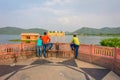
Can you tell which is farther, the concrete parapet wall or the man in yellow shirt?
the man in yellow shirt

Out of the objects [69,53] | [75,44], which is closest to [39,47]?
[69,53]

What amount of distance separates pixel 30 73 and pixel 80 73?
3.06m

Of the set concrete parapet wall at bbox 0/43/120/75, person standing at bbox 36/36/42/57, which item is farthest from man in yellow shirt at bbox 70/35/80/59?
person standing at bbox 36/36/42/57

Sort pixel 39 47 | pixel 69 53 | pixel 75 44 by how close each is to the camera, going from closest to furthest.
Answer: pixel 75 44
pixel 39 47
pixel 69 53

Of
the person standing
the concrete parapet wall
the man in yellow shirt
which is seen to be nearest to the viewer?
the concrete parapet wall

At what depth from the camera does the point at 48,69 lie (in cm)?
1155

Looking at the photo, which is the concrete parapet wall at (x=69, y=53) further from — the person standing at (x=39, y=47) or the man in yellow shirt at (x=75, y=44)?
the person standing at (x=39, y=47)

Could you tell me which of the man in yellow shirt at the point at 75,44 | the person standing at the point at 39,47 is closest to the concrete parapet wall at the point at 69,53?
the man in yellow shirt at the point at 75,44

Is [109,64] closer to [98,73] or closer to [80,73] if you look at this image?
[98,73]

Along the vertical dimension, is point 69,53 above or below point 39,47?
below

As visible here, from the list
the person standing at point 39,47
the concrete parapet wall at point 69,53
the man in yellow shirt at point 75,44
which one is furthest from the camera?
the person standing at point 39,47

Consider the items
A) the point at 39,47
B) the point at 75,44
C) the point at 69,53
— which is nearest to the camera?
the point at 75,44

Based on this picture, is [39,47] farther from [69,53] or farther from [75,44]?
[75,44]

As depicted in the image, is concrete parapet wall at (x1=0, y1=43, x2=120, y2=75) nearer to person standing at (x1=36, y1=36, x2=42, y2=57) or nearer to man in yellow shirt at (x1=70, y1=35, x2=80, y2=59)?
man in yellow shirt at (x1=70, y1=35, x2=80, y2=59)
